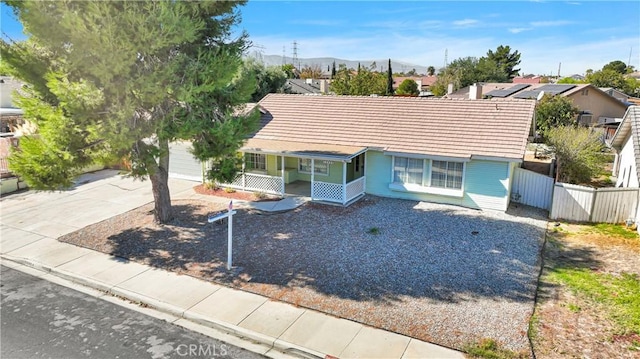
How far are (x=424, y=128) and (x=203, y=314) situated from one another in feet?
43.7

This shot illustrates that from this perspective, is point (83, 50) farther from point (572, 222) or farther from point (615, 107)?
point (615, 107)

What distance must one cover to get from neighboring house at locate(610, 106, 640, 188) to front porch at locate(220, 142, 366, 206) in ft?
34.8

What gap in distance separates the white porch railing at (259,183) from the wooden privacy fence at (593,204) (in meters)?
11.7

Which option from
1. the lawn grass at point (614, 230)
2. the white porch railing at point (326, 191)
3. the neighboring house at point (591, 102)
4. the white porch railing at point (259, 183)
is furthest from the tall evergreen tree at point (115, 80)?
the neighboring house at point (591, 102)

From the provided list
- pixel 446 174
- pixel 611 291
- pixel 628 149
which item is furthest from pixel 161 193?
pixel 628 149

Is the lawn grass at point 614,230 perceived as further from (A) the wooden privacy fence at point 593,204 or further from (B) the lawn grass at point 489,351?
(B) the lawn grass at point 489,351

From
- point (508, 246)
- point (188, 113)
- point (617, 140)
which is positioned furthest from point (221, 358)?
point (617, 140)

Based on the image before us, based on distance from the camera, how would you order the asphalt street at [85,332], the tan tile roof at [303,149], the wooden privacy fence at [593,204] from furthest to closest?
the tan tile roof at [303,149] < the wooden privacy fence at [593,204] < the asphalt street at [85,332]

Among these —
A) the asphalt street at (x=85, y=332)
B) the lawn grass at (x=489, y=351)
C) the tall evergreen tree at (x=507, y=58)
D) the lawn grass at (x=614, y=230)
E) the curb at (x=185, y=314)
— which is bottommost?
the asphalt street at (x=85, y=332)

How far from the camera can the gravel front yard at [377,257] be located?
937cm

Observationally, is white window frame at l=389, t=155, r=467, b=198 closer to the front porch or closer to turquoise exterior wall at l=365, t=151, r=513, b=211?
turquoise exterior wall at l=365, t=151, r=513, b=211

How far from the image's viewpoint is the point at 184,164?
72.9ft

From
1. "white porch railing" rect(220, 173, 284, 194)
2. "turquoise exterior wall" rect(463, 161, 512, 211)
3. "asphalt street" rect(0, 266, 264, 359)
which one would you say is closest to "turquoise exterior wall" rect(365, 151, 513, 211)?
"turquoise exterior wall" rect(463, 161, 512, 211)

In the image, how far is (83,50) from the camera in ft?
36.1
